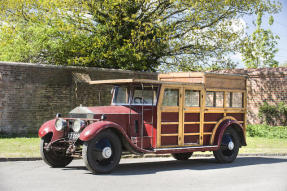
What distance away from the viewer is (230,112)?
1203 cm

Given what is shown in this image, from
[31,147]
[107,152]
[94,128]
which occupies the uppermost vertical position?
[94,128]

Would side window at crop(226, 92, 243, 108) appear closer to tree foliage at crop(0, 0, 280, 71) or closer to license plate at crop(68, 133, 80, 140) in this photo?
license plate at crop(68, 133, 80, 140)

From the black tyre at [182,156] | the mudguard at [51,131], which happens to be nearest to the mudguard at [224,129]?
the black tyre at [182,156]

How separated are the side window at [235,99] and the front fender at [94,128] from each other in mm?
4079

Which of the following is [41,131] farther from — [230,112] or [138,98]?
[230,112]

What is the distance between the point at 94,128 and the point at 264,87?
15.3 metres

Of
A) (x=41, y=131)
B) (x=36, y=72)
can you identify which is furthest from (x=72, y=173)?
(x=36, y=72)

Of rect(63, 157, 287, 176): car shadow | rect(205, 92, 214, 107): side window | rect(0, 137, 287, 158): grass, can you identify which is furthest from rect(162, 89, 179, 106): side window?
rect(0, 137, 287, 158): grass

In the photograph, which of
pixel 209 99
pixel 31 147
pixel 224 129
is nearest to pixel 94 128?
pixel 209 99

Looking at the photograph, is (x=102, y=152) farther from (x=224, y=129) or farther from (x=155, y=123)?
(x=224, y=129)

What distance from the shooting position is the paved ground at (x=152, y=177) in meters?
7.62

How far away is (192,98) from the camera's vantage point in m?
11.1

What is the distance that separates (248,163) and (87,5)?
493 inches

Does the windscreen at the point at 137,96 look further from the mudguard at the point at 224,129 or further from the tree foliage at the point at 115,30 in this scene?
the tree foliage at the point at 115,30
